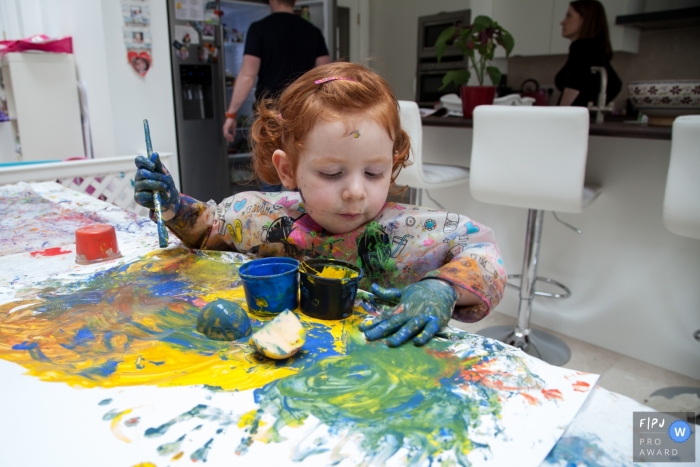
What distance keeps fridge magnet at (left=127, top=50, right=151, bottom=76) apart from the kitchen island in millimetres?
1533

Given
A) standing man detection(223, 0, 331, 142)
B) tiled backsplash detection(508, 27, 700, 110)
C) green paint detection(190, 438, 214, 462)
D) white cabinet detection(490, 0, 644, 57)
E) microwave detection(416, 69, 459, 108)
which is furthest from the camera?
microwave detection(416, 69, 459, 108)

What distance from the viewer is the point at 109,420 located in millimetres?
471

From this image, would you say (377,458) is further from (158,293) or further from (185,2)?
(185,2)

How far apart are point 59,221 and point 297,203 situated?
72cm

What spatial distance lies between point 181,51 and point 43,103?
2.60ft

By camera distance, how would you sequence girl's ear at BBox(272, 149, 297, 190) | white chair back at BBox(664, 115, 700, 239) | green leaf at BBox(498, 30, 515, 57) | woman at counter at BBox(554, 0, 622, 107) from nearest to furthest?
1. girl's ear at BBox(272, 149, 297, 190)
2. white chair back at BBox(664, 115, 700, 239)
3. green leaf at BBox(498, 30, 515, 57)
4. woman at counter at BBox(554, 0, 622, 107)

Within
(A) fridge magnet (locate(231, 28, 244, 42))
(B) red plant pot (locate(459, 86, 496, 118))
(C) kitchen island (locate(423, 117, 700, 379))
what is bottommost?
(C) kitchen island (locate(423, 117, 700, 379))

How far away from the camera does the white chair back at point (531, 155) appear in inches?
59.1

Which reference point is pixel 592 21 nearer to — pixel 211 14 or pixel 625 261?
pixel 625 261

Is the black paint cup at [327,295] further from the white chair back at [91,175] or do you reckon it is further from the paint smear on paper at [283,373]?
the white chair back at [91,175]

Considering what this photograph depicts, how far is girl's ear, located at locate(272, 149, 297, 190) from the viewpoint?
0.87 m

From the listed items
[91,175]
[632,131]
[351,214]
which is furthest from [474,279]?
[91,175]

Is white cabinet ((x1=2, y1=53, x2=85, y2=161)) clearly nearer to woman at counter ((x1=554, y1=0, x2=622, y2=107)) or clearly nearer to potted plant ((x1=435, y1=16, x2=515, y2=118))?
potted plant ((x1=435, y1=16, x2=515, y2=118))

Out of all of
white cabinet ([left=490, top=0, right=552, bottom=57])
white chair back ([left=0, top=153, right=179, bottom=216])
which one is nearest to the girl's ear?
white chair back ([left=0, top=153, right=179, bottom=216])
